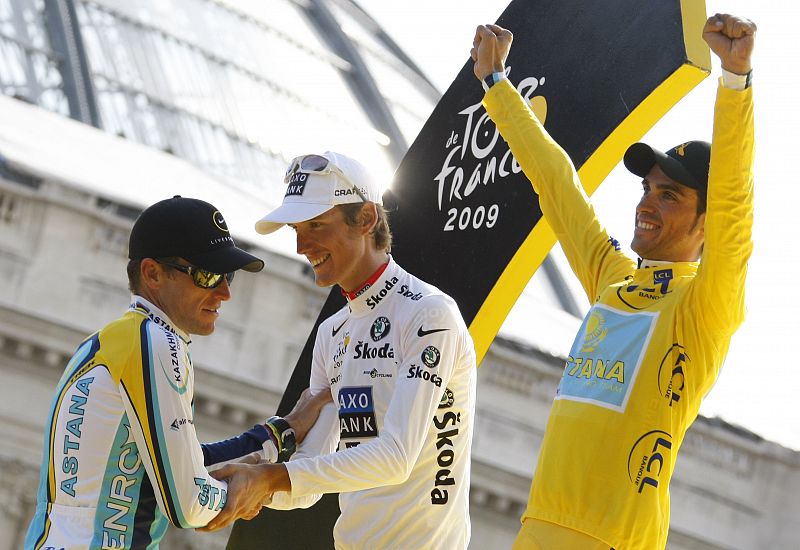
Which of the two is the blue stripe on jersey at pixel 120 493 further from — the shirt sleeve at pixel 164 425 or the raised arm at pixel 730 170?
the raised arm at pixel 730 170

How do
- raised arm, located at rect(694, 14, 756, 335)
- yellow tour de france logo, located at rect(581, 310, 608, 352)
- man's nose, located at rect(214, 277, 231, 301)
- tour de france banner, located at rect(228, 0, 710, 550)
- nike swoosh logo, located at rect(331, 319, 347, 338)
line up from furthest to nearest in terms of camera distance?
1. nike swoosh logo, located at rect(331, 319, 347, 338)
2. tour de france banner, located at rect(228, 0, 710, 550)
3. man's nose, located at rect(214, 277, 231, 301)
4. yellow tour de france logo, located at rect(581, 310, 608, 352)
5. raised arm, located at rect(694, 14, 756, 335)

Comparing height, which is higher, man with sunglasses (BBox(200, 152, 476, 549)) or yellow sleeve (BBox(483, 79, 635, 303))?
yellow sleeve (BBox(483, 79, 635, 303))

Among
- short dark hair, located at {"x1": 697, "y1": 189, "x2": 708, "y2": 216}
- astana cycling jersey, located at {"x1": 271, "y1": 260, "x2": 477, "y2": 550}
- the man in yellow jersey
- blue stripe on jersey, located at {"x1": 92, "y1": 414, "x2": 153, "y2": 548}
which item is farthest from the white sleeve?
short dark hair, located at {"x1": 697, "y1": 189, "x2": 708, "y2": 216}

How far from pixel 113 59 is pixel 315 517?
1352 inches

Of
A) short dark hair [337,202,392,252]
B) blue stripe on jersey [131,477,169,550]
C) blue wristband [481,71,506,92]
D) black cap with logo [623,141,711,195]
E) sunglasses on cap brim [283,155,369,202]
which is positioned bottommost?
blue stripe on jersey [131,477,169,550]

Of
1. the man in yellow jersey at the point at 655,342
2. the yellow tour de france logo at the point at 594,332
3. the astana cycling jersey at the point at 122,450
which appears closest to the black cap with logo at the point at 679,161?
the man in yellow jersey at the point at 655,342

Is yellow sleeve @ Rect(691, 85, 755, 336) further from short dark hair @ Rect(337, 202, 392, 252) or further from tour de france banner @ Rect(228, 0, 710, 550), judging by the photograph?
short dark hair @ Rect(337, 202, 392, 252)

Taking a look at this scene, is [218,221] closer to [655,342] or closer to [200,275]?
[200,275]

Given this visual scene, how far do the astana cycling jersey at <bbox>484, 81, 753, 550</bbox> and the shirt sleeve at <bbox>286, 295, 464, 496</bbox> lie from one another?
43 centimetres

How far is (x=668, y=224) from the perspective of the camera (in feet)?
17.1

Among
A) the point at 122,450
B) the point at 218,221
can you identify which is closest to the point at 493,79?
the point at 218,221

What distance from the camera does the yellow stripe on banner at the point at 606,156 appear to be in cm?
562

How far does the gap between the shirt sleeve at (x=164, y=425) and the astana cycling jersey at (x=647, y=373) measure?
109 cm

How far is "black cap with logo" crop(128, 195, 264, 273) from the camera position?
536 centimetres
